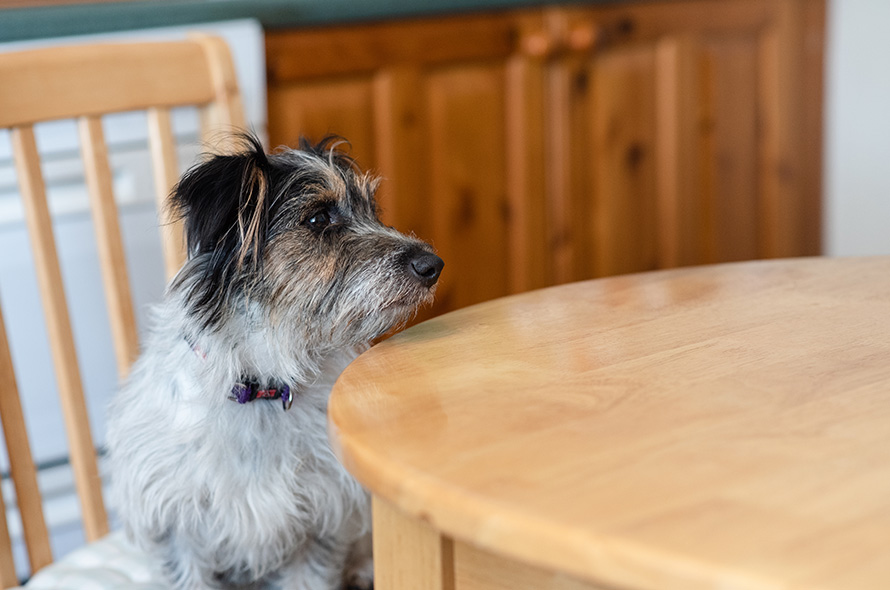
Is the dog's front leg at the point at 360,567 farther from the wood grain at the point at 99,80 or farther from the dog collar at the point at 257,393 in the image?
the wood grain at the point at 99,80

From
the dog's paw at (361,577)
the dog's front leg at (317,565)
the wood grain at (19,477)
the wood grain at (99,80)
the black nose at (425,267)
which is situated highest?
the wood grain at (99,80)

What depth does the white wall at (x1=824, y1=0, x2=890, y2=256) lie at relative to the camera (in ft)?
8.44

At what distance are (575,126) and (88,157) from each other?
1322mm

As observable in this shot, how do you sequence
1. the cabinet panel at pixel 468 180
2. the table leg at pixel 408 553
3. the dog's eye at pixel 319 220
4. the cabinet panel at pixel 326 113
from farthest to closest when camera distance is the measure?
1. the cabinet panel at pixel 468 180
2. the cabinet panel at pixel 326 113
3. the dog's eye at pixel 319 220
4. the table leg at pixel 408 553

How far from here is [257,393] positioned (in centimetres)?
97

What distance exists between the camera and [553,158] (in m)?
2.18

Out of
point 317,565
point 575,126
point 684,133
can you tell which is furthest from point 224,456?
point 684,133

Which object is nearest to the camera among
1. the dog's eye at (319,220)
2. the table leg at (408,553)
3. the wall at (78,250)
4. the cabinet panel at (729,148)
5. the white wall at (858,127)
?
the table leg at (408,553)

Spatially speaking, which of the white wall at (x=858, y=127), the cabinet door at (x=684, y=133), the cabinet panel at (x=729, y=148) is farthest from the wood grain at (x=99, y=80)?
the white wall at (x=858, y=127)

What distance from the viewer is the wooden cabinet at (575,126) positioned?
1905mm

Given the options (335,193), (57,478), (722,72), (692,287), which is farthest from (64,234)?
(722,72)

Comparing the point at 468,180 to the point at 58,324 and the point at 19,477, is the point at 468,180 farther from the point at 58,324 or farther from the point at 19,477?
the point at 19,477

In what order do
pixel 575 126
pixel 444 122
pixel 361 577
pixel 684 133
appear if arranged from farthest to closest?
1. pixel 684 133
2. pixel 575 126
3. pixel 444 122
4. pixel 361 577

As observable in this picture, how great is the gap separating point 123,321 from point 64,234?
0.51 metres
